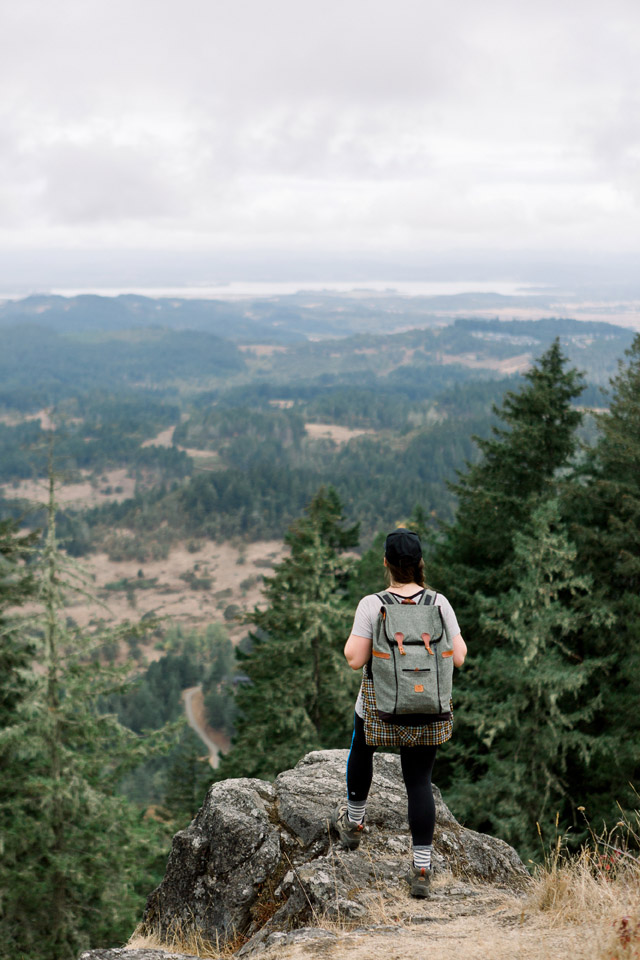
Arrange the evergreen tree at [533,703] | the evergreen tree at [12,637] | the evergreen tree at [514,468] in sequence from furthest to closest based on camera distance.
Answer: the evergreen tree at [514,468]
the evergreen tree at [12,637]
the evergreen tree at [533,703]

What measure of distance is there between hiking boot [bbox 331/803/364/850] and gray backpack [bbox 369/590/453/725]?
1.70 meters

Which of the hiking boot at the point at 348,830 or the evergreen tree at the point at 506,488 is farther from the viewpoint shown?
the evergreen tree at the point at 506,488

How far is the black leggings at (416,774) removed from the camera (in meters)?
4.54

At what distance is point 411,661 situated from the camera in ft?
13.6

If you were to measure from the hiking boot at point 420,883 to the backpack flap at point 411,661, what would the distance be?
151cm

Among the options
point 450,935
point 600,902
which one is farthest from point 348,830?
point 600,902

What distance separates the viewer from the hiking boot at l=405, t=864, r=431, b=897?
15.7 ft

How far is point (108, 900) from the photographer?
11633 millimetres

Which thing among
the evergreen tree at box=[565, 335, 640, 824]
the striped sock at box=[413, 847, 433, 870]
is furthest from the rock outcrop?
the evergreen tree at box=[565, 335, 640, 824]

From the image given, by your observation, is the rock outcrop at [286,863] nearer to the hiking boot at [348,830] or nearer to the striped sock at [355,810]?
the hiking boot at [348,830]

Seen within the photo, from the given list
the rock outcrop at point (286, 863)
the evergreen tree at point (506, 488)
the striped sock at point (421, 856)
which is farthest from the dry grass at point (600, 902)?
the evergreen tree at point (506, 488)

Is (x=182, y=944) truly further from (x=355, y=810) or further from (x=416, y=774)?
(x=416, y=774)

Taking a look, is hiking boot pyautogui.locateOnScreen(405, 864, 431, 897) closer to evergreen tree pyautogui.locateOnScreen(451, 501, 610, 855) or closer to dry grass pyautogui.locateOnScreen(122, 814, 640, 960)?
dry grass pyautogui.locateOnScreen(122, 814, 640, 960)

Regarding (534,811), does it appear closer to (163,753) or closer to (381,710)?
(163,753)
